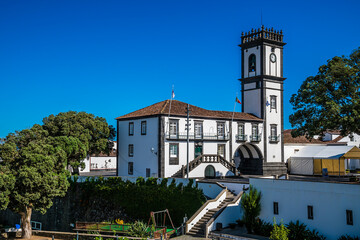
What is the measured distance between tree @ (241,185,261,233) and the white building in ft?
39.2

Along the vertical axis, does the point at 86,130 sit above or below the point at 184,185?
above

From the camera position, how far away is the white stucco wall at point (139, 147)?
3688 centimetres

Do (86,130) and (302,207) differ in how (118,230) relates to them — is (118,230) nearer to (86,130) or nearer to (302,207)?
(302,207)

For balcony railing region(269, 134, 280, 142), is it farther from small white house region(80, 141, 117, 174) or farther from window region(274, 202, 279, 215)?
small white house region(80, 141, 117, 174)

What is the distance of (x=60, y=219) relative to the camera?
35156 millimetres

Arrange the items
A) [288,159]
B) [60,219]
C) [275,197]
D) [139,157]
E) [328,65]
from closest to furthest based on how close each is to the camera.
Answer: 1. [275,197]
2. [328,65]
3. [60,219]
4. [139,157]
5. [288,159]

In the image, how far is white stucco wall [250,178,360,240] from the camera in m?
20.1

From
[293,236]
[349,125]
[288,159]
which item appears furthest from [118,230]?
[288,159]

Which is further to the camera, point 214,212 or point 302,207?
point 214,212

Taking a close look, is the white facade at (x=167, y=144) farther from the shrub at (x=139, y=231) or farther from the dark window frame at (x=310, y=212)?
the dark window frame at (x=310, y=212)

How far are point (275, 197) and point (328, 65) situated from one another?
9.36 metres

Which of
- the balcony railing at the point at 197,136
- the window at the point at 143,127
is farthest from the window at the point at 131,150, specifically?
the balcony railing at the point at 197,136

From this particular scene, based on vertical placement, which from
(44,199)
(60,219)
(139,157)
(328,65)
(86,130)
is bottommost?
(60,219)

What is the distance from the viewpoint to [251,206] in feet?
78.2
